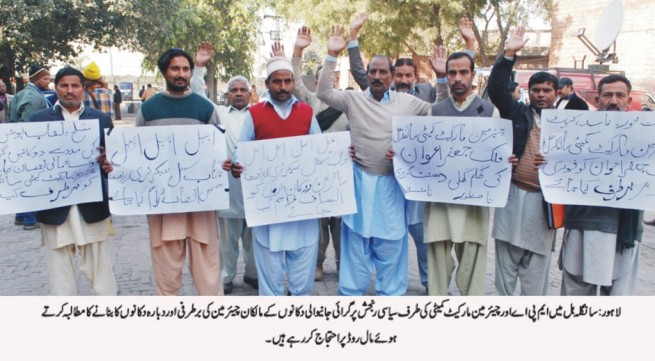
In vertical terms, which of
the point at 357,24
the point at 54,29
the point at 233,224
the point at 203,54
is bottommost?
the point at 233,224

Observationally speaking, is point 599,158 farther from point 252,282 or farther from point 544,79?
point 252,282

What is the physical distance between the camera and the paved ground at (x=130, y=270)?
195 inches

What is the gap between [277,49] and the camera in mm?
4129

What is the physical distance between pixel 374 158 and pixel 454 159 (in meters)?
0.59

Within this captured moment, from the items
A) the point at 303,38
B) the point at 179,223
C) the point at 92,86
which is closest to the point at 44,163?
the point at 179,223

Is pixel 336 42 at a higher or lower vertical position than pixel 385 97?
higher

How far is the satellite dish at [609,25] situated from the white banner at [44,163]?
15.0 meters

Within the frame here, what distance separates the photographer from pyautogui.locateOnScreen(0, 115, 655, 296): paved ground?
16.2 feet

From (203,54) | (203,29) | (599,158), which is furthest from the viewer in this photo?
(203,29)

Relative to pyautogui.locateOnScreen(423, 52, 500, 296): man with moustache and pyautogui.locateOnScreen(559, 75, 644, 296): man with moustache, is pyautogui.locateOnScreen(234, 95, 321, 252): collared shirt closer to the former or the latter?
pyautogui.locateOnScreen(423, 52, 500, 296): man with moustache

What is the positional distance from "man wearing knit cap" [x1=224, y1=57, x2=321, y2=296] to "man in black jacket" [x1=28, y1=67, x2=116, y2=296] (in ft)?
3.24

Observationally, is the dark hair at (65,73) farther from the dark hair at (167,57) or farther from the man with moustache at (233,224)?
the man with moustache at (233,224)

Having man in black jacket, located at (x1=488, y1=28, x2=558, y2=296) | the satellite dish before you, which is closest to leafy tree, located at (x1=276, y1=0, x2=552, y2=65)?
the satellite dish

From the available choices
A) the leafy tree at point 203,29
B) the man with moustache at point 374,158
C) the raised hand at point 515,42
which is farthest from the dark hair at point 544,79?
the leafy tree at point 203,29
